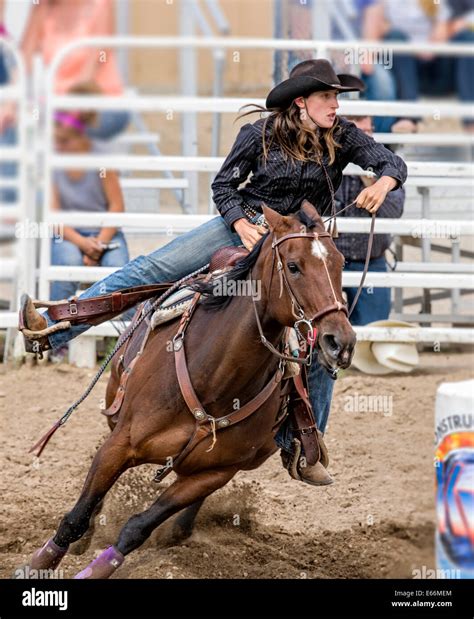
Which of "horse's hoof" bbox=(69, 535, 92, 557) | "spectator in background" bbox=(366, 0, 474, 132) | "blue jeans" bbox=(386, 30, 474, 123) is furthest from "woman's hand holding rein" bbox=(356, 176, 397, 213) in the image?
"blue jeans" bbox=(386, 30, 474, 123)

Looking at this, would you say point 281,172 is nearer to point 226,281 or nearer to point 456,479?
point 226,281

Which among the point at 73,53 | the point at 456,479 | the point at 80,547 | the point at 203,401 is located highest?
the point at 73,53

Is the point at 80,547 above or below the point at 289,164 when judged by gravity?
below

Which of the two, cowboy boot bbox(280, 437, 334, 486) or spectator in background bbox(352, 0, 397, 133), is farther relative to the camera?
spectator in background bbox(352, 0, 397, 133)

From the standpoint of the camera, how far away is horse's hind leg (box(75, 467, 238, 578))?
4.69 m

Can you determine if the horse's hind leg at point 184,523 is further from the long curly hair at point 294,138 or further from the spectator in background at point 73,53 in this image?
the spectator in background at point 73,53

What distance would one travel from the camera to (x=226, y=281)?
457 cm

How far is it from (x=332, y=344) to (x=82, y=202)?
14.1ft

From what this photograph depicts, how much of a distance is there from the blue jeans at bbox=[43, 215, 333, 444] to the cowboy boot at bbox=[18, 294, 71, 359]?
48mm

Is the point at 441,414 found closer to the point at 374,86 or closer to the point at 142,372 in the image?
the point at 142,372

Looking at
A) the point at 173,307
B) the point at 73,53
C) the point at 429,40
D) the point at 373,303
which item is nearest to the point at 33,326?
the point at 173,307

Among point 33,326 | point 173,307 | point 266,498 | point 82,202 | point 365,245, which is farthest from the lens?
point 82,202

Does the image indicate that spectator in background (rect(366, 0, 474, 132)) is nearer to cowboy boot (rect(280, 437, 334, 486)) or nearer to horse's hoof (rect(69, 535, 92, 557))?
cowboy boot (rect(280, 437, 334, 486))
